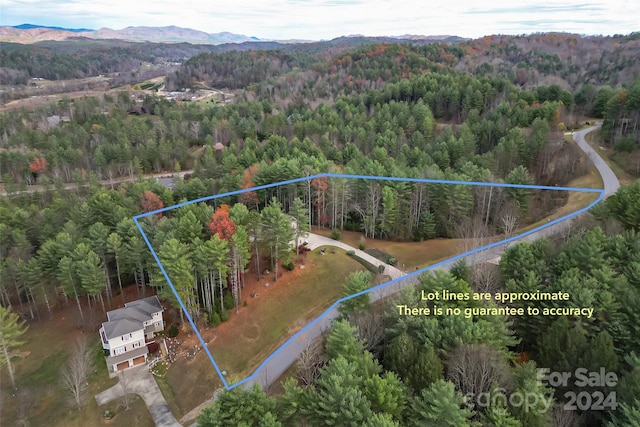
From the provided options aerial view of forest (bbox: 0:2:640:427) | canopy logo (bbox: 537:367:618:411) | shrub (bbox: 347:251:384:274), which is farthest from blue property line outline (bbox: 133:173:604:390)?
canopy logo (bbox: 537:367:618:411)

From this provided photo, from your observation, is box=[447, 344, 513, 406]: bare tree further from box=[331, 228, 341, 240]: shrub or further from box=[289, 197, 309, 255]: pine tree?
box=[331, 228, 341, 240]: shrub

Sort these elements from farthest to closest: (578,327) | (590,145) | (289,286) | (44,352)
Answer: (590,145) < (289,286) < (44,352) < (578,327)

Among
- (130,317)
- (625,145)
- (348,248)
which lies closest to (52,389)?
(130,317)

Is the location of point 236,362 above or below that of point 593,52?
below

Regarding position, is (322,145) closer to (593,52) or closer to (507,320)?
(507,320)

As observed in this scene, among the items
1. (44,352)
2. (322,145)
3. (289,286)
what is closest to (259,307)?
(289,286)

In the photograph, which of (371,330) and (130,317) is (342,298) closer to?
(371,330)

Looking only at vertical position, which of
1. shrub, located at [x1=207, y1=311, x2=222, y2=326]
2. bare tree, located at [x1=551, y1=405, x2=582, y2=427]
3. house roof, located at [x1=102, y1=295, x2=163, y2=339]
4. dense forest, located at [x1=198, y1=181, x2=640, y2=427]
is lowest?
shrub, located at [x1=207, y1=311, x2=222, y2=326]
